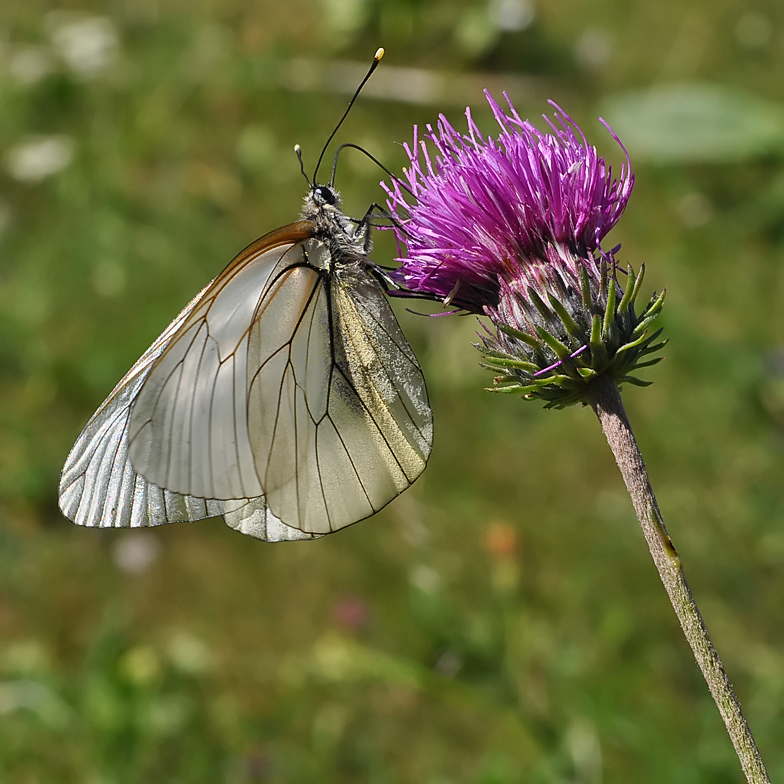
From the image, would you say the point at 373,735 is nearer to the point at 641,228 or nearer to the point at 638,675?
the point at 638,675

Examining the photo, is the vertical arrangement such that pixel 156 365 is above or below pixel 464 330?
below

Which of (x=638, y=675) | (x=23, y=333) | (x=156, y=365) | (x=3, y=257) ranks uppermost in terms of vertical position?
(x=3, y=257)

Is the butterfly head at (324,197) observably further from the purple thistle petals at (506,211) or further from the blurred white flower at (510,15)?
the blurred white flower at (510,15)

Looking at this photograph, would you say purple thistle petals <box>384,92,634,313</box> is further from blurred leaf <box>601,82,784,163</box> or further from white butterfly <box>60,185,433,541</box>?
blurred leaf <box>601,82,784,163</box>

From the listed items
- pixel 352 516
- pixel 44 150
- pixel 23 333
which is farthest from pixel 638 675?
pixel 44 150

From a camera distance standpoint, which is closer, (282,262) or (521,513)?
(282,262)

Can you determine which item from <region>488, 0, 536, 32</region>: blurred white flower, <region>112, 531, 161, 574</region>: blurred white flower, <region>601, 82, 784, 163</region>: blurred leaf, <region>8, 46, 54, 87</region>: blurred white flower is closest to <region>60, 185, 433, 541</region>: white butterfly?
<region>112, 531, 161, 574</region>: blurred white flower
